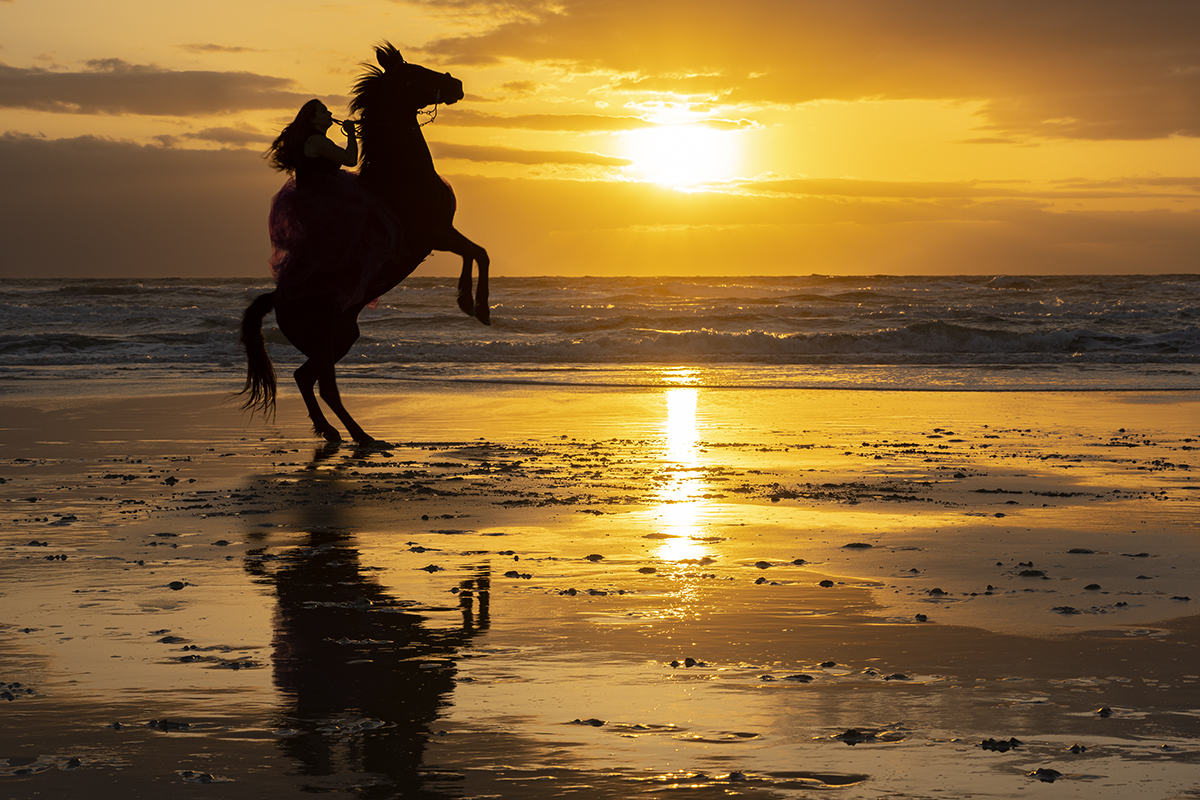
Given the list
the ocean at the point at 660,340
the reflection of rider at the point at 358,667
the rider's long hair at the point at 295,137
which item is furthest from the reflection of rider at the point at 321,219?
the ocean at the point at 660,340

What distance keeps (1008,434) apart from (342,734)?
8.55 m

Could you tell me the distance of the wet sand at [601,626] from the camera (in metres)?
2.92

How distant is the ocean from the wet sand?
867 cm

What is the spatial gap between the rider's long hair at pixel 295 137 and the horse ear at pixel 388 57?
2.21 ft

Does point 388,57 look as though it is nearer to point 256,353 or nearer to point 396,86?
point 396,86

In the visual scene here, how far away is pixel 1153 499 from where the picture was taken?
23.2 ft

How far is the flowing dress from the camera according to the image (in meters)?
9.15

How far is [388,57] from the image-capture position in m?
9.56

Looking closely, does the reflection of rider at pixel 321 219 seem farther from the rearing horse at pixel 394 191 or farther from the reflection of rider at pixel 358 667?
the reflection of rider at pixel 358 667

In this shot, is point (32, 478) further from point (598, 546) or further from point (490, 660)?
point (490, 660)

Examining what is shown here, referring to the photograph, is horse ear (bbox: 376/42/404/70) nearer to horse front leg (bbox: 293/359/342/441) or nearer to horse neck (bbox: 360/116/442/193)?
horse neck (bbox: 360/116/442/193)

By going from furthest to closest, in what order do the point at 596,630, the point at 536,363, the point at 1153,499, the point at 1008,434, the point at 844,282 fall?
the point at 844,282 < the point at 536,363 < the point at 1008,434 < the point at 1153,499 < the point at 596,630

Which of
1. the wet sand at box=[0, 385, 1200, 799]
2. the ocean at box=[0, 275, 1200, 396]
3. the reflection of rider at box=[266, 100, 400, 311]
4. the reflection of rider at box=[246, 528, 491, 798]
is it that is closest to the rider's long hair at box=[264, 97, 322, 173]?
the reflection of rider at box=[266, 100, 400, 311]

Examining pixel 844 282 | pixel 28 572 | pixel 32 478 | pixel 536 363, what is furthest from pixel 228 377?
pixel 844 282
